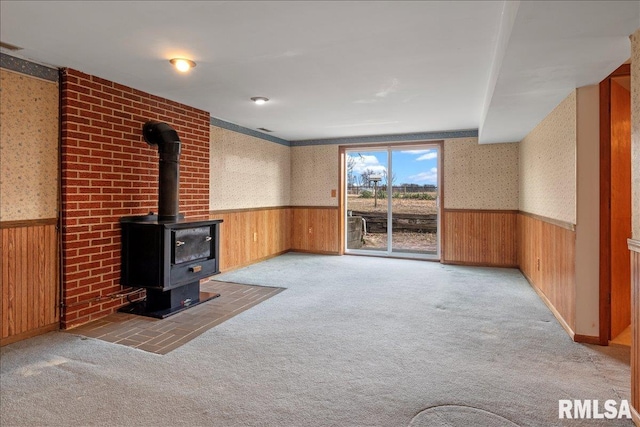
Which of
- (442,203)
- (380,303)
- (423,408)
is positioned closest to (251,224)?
(380,303)

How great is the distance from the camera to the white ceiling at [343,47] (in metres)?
2.01

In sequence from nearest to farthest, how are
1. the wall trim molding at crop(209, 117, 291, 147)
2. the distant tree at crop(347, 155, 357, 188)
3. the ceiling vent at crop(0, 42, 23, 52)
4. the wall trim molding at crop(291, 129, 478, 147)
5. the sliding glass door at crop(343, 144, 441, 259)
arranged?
the ceiling vent at crop(0, 42, 23, 52), the wall trim molding at crop(209, 117, 291, 147), the wall trim molding at crop(291, 129, 478, 147), the sliding glass door at crop(343, 144, 441, 259), the distant tree at crop(347, 155, 357, 188)

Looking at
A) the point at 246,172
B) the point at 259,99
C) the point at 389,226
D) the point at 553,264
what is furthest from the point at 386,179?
the point at 553,264

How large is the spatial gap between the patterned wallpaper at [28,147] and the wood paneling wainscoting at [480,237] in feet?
17.6

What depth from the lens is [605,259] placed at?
2.74 m

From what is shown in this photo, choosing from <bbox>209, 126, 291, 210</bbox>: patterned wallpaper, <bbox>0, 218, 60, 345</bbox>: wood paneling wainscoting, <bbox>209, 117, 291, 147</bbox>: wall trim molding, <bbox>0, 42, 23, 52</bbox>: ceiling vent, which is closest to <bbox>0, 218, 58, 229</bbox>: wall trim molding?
<bbox>0, 218, 60, 345</bbox>: wood paneling wainscoting

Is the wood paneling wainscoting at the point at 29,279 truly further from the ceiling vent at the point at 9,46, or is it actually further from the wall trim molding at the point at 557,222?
the wall trim molding at the point at 557,222

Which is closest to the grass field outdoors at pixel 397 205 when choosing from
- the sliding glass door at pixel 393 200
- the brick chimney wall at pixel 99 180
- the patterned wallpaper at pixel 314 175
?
the sliding glass door at pixel 393 200

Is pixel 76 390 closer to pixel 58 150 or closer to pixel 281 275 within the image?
pixel 58 150

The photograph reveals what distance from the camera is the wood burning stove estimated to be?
A: 3268mm

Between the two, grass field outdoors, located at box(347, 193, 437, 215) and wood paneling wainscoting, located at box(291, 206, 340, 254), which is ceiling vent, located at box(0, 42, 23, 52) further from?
grass field outdoors, located at box(347, 193, 437, 215)

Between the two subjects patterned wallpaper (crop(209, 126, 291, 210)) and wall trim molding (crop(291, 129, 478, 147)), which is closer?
patterned wallpaper (crop(209, 126, 291, 210))

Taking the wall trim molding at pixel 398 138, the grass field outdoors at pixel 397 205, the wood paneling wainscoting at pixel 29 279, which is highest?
the wall trim molding at pixel 398 138

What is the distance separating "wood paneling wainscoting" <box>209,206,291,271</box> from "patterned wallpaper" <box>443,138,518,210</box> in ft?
9.94
